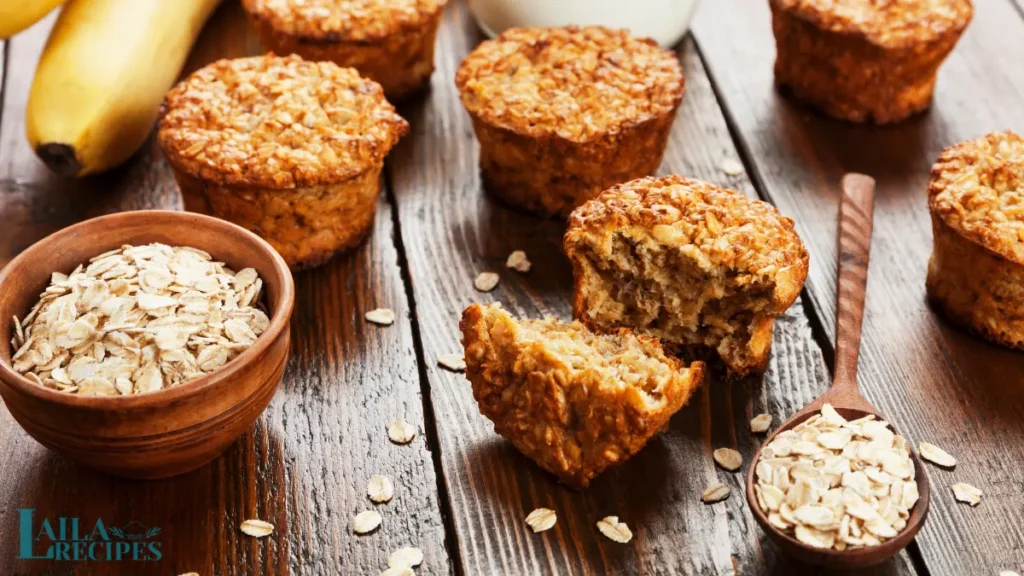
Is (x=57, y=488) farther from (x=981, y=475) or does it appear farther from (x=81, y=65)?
(x=981, y=475)

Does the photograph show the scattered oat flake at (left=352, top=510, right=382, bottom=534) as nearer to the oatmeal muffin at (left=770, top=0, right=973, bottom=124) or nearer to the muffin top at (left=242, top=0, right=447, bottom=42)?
the muffin top at (left=242, top=0, right=447, bottom=42)

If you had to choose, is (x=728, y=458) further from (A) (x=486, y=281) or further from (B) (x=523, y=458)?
(A) (x=486, y=281)

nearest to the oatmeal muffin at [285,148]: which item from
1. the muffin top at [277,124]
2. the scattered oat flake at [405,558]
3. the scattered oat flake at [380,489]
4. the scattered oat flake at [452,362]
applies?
the muffin top at [277,124]

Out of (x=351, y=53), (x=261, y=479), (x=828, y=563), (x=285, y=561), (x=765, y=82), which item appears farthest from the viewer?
(x=765, y=82)

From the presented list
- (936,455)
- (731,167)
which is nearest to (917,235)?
(731,167)

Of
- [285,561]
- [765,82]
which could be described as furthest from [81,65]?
[765,82]

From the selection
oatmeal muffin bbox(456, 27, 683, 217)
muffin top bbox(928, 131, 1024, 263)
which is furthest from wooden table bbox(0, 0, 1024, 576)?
muffin top bbox(928, 131, 1024, 263)

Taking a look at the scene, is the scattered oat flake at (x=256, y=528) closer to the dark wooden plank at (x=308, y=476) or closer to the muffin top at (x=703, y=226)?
the dark wooden plank at (x=308, y=476)
